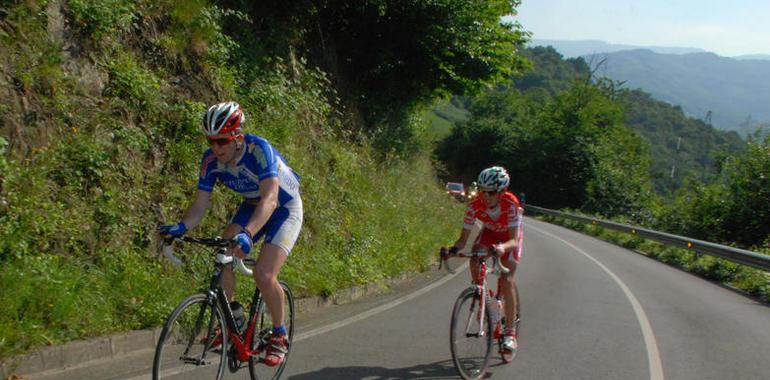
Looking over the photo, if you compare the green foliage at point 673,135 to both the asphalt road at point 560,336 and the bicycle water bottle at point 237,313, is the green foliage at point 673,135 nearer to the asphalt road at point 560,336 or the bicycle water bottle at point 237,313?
the asphalt road at point 560,336

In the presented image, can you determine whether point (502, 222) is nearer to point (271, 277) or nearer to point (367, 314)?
point (367, 314)

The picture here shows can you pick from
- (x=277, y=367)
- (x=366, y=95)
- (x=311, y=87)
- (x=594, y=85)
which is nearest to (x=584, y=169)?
(x=594, y=85)

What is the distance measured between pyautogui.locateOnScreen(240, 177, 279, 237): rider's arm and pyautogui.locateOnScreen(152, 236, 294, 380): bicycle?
0.23m

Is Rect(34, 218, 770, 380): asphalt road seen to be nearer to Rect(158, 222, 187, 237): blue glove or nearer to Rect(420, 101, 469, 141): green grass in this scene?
Rect(158, 222, 187, 237): blue glove

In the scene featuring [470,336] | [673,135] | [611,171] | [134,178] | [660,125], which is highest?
[660,125]

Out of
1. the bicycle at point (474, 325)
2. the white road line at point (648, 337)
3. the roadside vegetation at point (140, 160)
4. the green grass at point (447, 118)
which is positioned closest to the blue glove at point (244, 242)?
the roadside vegetation at point (140, 160)

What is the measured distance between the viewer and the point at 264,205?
15.6 feet

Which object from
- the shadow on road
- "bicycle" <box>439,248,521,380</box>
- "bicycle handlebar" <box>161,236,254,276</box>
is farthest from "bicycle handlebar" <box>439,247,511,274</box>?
"bicycle handlebar" <box>161,236,254,276</box>

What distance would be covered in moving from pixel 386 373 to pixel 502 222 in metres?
1.97

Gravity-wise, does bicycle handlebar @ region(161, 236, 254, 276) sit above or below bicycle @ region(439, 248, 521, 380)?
above

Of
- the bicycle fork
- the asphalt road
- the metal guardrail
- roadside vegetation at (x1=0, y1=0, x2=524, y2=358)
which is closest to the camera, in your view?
roadside vegetation at (x1=0, y1=0, x2=524, y2=358)

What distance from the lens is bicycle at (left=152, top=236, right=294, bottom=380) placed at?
4438 mm

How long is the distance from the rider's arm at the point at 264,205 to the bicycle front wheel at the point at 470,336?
216 cm

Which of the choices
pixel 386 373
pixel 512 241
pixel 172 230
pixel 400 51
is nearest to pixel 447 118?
pixel 400 51
